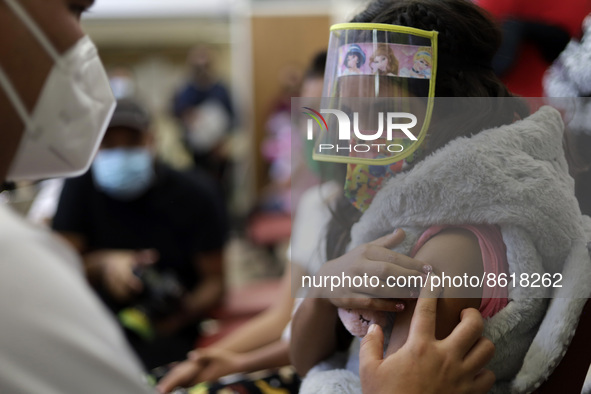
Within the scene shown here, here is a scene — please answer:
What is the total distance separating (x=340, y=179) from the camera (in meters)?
0.72

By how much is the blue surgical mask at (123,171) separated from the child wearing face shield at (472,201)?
4.69 ft

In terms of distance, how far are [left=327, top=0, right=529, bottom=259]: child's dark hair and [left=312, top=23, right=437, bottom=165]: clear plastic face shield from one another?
0.05 ft

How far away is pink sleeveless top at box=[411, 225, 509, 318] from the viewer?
2.07 feet

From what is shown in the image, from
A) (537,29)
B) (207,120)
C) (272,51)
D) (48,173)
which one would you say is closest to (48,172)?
(48,173)

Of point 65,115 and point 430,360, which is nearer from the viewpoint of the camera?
point 430,360

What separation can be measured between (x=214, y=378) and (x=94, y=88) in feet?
2.00

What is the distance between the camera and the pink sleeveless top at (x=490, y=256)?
2.07 feet

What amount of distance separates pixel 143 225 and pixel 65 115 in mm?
1286

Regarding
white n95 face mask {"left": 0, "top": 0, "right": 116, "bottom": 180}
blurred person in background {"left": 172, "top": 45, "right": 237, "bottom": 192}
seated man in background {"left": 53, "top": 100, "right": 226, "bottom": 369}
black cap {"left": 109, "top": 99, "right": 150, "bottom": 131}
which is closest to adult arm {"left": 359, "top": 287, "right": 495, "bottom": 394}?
white n95 face mask {"left": 0, "top": 0, "right": 116, "bottom": 180}

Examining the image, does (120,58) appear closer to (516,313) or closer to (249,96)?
(249,96)

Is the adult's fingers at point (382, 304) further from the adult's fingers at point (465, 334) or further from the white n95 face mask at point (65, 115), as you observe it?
the white n95 face mask at point (65, 115)

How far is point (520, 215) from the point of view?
62cm

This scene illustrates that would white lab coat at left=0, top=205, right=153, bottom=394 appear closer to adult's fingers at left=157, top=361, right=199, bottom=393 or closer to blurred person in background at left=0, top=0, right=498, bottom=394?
blurred person in background at left=0, top=0, right=498, bottom=394

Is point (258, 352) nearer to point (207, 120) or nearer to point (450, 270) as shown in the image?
point (450, 270)
